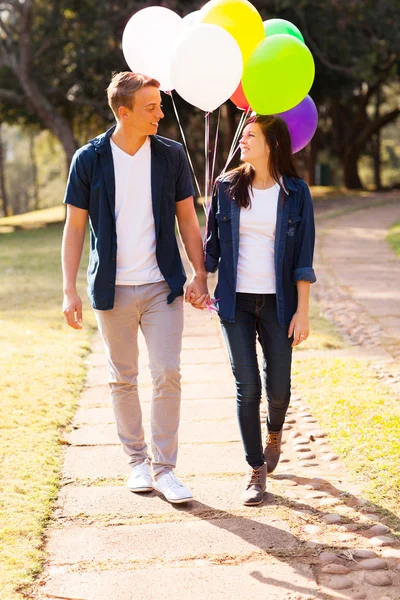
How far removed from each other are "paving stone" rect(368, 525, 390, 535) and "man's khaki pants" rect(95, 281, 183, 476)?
0.90 m

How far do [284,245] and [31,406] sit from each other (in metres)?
2.19

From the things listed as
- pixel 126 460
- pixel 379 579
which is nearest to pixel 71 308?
pixel 126 460

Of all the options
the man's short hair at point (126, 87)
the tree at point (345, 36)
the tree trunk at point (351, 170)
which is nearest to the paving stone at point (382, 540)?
the man's short hair at point (126, 87)

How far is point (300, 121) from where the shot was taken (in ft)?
11.3

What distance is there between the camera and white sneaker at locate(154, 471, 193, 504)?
3.36 m

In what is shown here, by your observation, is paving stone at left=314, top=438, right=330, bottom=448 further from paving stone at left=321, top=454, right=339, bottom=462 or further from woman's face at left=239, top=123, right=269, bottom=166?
woman's face at left=239, top=123, right=269, bottom=166

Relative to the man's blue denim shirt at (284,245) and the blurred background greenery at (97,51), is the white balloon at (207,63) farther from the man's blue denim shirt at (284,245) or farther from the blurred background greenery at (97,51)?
the blurred background greenery at (97,51)

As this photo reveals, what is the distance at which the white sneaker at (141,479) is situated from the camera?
3.52m

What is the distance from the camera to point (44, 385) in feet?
17.4

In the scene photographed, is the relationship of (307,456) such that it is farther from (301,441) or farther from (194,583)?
(194,583)

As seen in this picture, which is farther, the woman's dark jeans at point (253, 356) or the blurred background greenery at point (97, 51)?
the blurred background greenery at point (97, 51)

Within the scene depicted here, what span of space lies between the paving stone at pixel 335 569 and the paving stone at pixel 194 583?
56 mm

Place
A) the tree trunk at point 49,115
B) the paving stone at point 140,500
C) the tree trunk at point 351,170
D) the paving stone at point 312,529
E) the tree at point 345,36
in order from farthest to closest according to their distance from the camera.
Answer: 1. the tree trunk at point 351,170
2. the tree trunk at point 49,115
3. the tree at point 345,36
4. the paving stone at point 140,500
5. the paving stone at point 312,529

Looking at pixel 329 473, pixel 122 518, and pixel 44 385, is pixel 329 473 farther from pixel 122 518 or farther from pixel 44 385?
pixel 44 385
